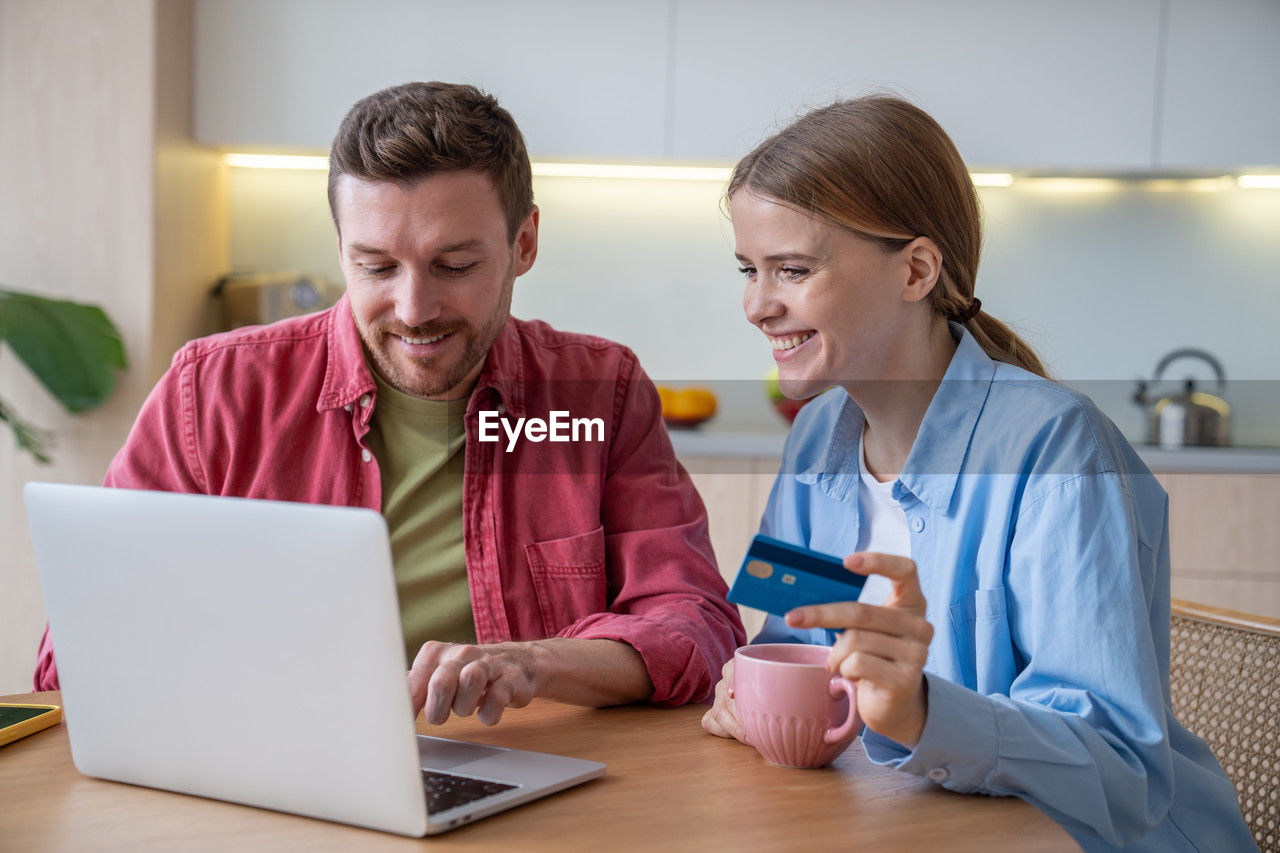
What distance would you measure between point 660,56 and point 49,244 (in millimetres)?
1658

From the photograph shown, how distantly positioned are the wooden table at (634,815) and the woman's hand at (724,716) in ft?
0.06

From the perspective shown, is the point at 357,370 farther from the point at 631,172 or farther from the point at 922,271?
the point at 631,172

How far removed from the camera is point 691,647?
3.97ft

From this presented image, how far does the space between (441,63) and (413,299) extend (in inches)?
85.5

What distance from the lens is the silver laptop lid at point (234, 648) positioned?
750mm

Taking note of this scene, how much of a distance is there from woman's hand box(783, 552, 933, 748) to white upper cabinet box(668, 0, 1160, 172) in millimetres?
2500

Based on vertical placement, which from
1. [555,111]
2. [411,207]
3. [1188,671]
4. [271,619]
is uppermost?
[555,111]

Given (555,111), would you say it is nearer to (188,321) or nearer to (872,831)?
(188,321)

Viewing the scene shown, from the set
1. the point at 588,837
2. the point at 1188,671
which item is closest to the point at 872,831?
the point at 588,837

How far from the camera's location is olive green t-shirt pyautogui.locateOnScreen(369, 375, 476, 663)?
1395 millimetres

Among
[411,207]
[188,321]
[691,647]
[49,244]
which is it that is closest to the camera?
[691,647]

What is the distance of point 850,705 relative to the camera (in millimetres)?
910

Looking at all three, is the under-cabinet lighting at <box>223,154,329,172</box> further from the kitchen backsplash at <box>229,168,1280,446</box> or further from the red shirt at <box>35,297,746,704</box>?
the red shirt at <box>35,297,746,704</box>

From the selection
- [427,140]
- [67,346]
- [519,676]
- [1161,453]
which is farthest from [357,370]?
[1161,453]
